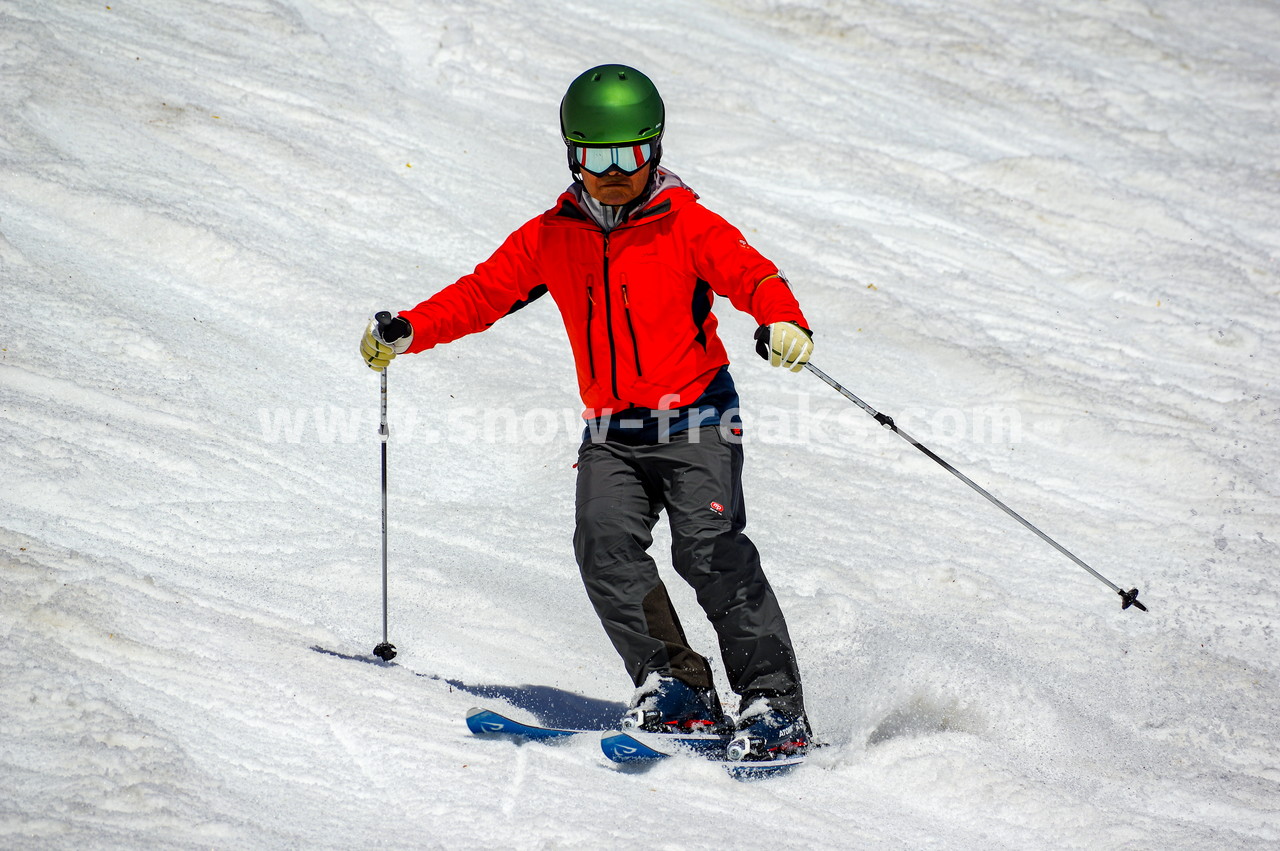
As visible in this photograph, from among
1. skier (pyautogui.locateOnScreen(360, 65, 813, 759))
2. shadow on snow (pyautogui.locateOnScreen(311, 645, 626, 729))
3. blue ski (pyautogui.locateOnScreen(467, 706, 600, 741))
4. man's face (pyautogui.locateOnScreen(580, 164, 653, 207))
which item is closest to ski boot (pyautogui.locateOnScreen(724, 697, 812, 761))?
skier (pyautogui.locateOnScreen(360, 65, 813, 759))

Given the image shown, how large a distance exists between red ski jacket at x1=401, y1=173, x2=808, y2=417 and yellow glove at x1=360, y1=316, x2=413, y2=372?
0.04 meters

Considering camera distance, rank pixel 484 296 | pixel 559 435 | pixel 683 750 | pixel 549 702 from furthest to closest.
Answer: pixel 559 435 → pixel 549 702 → pixel 484 296 → pixel 683 750

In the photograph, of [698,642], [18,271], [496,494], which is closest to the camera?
[698,642]

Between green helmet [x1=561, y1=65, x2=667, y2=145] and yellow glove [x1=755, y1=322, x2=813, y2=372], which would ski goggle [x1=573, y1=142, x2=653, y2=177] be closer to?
green helmet [x1=561, y1=65, x2=667, y2=145]

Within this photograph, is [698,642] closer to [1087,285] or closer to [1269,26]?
[1087,285]

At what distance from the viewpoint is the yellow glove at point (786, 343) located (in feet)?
11.8

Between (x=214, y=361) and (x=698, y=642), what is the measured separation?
356cm

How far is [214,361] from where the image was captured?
21.8 ft

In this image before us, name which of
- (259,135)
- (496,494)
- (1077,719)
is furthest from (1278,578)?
(259,135)

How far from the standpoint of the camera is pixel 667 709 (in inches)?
148

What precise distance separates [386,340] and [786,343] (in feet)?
4.68

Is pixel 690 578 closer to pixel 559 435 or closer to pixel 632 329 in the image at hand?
pixel 632 329

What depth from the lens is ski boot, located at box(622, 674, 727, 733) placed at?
374cm

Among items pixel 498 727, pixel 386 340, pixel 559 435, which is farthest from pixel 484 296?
pixel 559 435
